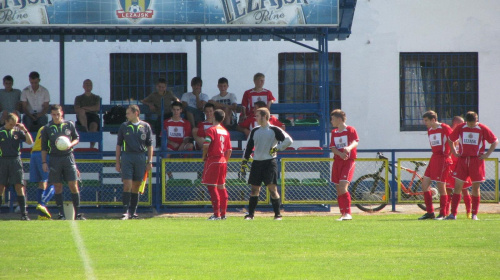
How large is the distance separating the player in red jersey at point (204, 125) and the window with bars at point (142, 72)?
3738mm

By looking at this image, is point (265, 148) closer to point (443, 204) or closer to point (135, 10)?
point (443, 204)

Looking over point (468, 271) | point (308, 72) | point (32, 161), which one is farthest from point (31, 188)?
point (468, 271)

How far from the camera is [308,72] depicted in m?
20.6

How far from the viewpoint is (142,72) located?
2050 cm

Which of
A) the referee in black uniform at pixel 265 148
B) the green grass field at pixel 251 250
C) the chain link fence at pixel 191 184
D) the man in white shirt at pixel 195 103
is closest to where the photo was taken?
the green grass field at pixel 251 250

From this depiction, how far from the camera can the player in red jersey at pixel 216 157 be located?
13875 millimetres

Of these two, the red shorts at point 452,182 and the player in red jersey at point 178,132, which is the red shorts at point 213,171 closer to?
the player in red jersey at point 178,132

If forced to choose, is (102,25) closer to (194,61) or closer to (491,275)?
(194,61)

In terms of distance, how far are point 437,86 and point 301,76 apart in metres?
3.55

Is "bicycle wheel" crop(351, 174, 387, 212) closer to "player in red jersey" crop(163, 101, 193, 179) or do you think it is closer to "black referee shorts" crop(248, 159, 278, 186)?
"black referee shorts" crop(248, 159, 278, 186)

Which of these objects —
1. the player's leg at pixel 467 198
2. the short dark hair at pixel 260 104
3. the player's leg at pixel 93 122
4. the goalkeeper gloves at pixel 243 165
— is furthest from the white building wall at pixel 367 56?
the player's leg at pixel 467 198

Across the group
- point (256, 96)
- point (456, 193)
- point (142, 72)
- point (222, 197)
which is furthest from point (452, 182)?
point (142, 72)

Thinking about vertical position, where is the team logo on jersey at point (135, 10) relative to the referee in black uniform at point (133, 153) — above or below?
above

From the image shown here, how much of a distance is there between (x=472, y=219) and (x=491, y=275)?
6.12m
